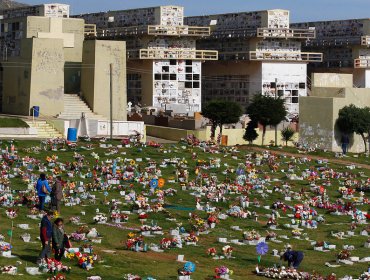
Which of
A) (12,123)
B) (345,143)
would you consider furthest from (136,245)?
(345,143)

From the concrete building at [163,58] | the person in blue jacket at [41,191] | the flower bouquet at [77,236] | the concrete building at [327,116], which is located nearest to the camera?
the flower bouquet at [77,236]

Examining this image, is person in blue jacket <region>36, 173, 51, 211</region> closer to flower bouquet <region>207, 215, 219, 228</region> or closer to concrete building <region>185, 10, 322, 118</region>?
flower bouquet <region>207, 215, 219, 228</region>

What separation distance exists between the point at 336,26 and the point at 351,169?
48.6 meters

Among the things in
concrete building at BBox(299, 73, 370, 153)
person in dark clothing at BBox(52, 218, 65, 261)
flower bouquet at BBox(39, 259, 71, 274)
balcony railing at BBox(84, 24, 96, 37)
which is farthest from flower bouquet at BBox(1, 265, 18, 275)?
balcony railing at BBox(84, 24, 96, 37)

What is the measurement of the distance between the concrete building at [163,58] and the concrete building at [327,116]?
1134cm

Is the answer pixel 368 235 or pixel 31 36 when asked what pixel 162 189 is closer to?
pixel 368 235

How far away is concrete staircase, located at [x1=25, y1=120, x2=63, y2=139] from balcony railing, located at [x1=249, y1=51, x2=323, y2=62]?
33273 mm

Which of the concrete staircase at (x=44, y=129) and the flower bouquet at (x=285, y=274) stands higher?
the concrete staircase at (x=44, y=129)

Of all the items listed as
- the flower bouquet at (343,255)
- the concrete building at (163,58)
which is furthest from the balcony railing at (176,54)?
the flower bouquet at (343,255)

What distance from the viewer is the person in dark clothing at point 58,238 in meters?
29.7

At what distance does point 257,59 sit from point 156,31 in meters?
10.2

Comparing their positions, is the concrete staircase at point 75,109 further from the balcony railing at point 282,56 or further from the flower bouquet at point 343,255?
the flower bouquet at point 343,255

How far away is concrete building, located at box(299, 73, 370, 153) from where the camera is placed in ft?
266

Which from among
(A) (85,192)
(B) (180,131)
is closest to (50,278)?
(A) (85,192)
